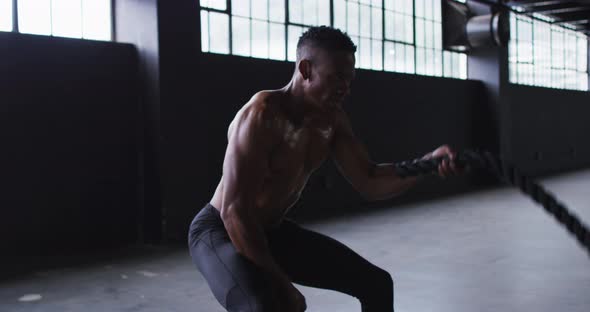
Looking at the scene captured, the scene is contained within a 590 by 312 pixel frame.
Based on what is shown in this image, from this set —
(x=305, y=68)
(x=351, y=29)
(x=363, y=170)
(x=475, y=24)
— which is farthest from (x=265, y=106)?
(x=475, y=24)

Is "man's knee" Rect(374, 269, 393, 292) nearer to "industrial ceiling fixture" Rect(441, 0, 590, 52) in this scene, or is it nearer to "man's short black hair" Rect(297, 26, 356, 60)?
"man's short black hair" Rect(297, 26, 356, 60)

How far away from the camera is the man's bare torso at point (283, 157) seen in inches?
78.3

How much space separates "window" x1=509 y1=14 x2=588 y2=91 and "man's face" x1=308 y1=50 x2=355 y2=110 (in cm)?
982

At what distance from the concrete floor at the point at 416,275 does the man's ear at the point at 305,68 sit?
172 centimetres

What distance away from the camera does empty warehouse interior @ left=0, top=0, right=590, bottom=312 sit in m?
3.57

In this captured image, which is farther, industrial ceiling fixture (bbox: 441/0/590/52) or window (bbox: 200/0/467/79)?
industrial ceiling fixture (bbox: 441/0/590/52)

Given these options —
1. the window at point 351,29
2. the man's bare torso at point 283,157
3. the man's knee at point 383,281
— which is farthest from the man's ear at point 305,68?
the window at point 351,29

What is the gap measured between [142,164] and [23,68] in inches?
46.8

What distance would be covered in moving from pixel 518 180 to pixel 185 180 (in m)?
4.40

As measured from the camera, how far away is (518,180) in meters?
1.20

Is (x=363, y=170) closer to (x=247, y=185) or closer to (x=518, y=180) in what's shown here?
(x=247, y=185)

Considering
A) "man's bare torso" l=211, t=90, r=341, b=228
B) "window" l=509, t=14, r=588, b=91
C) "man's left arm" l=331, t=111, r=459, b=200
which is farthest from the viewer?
"window" l=509, t=14, r=588, b=91

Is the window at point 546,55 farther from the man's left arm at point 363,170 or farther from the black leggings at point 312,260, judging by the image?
the black leggings at point 312,260

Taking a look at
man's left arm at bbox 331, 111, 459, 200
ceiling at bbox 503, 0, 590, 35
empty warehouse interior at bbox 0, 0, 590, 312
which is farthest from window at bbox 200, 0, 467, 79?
man's left arm at bbox 331, 111, 459, 200
